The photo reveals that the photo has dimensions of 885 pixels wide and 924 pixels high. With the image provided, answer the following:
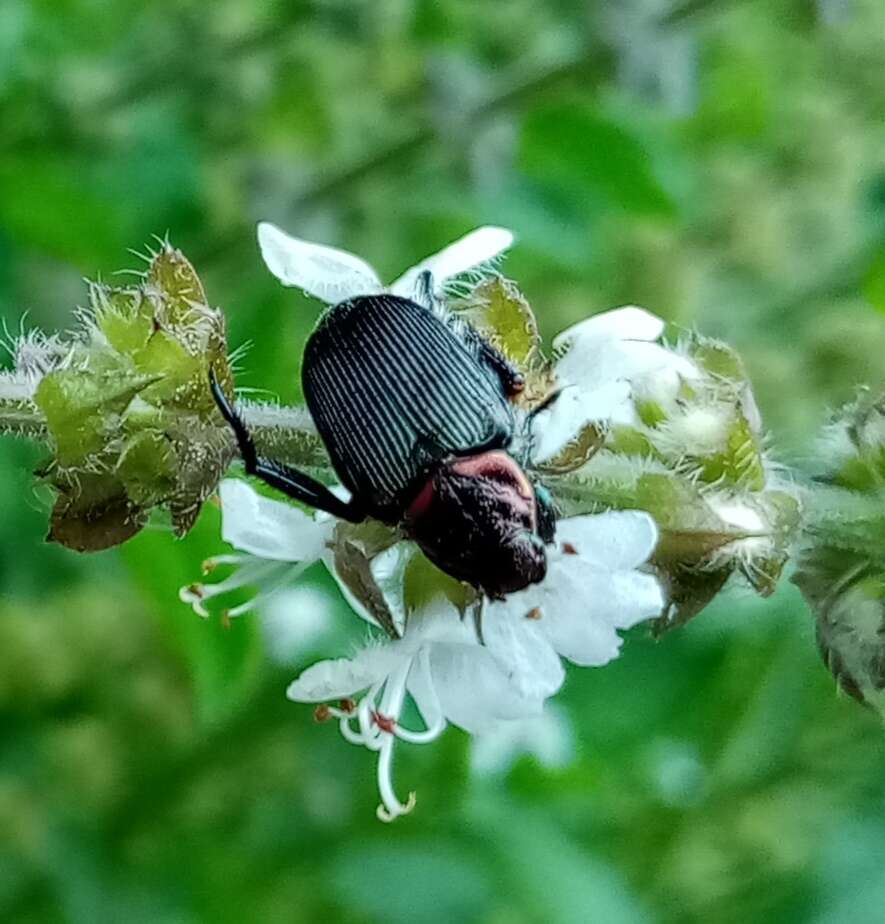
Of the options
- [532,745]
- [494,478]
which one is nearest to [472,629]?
[494,478]

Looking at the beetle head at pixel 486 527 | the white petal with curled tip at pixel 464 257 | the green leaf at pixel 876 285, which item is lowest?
the green leaf at pixel 876 285

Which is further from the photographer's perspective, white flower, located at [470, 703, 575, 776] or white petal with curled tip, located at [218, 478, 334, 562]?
white flower, located at [470, 703, 575, 776]

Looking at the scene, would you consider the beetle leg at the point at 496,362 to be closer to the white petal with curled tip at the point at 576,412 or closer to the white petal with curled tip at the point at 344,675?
the white petal with curled tip at the point at 576,412

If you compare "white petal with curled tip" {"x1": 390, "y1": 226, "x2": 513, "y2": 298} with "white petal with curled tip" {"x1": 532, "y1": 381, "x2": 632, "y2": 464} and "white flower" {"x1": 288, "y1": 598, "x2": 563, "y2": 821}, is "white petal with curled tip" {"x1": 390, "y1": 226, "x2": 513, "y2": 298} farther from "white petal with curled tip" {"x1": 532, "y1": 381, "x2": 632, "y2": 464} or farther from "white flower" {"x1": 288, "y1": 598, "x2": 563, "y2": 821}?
"white flower" {"x1": 288, "y1": 598, "x2": 563, "y2": 821}

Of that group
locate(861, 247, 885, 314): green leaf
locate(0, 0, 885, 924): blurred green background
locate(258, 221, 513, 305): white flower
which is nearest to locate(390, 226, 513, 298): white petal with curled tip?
locate(258, 221, 513, 305): white flower

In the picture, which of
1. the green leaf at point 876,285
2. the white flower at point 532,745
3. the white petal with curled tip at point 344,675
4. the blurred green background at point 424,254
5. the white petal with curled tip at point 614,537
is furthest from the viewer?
the white flower at point 532,745

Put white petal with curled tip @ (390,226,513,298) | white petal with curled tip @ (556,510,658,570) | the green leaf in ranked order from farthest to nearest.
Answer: the green leaf
white petal with curled tip @ (390,226,513,298)
white petal with curled tip @ (556,510,658,570)

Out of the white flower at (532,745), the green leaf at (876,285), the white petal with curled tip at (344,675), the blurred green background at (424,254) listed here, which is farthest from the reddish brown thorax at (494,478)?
the white flower at (532,745)
